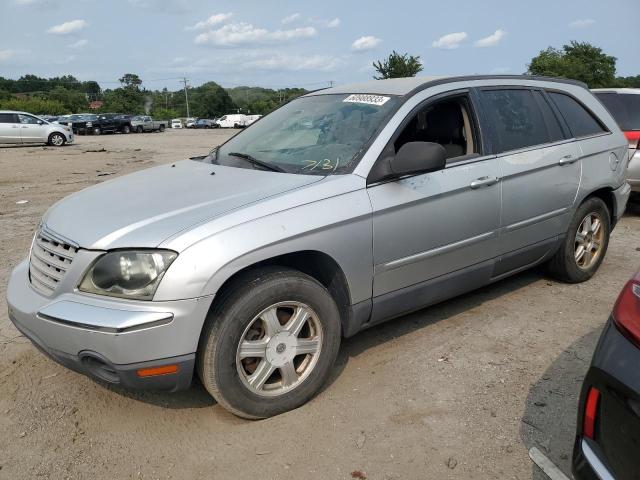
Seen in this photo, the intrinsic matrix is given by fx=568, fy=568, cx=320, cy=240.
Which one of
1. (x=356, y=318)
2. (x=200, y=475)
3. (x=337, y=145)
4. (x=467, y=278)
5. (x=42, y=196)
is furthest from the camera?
(x=42, y=196)

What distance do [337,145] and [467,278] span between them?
127 cm

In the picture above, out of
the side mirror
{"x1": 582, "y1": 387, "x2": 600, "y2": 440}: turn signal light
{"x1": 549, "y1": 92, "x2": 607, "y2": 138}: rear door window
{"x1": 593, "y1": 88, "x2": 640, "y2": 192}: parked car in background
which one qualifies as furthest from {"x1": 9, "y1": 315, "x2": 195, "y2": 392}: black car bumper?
{"x1": 593, "y1": 88, "x2": 640, "y2": 192}: parked car in background

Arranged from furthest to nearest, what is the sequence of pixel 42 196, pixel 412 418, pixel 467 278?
pixel 42 196
pixel 467 278
pixel 412 418

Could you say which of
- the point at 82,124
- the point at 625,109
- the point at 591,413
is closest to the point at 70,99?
the point at 82,124

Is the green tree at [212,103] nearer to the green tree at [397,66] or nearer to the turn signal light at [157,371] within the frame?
the green tree at [397,66]

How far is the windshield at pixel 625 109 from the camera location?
24.4 feet

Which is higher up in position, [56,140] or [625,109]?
[625,109]

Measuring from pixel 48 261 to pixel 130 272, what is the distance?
0.62 meters

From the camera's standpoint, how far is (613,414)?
173cm

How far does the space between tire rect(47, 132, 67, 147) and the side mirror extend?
24.3 metres

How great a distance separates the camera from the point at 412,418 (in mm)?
2936

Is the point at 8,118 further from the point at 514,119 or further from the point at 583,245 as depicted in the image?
the point at 583,245

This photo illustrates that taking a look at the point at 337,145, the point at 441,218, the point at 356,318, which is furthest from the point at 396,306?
the point at 337,145

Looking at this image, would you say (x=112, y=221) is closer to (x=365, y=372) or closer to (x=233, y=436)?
(x=233, y=436)
